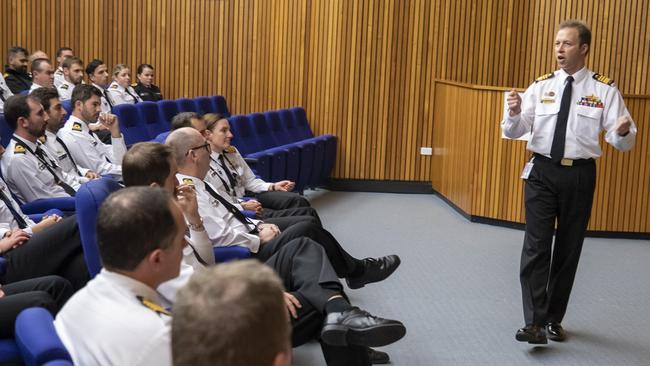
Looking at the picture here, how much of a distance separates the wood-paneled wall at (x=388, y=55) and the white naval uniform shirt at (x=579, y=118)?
16.5 ft

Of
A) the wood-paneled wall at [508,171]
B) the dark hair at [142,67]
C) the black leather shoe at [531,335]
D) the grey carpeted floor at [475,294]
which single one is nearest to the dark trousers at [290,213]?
the grey carpeted floor at [475,294]

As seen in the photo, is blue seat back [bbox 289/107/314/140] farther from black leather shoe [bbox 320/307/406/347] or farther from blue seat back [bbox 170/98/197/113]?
black leather shoe [bbox 320/307/406/347]

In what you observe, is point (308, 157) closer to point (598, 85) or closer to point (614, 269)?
point (614, 269)

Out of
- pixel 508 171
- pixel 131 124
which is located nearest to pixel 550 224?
pixel 508 171

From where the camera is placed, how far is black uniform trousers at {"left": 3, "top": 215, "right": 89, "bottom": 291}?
3.47m

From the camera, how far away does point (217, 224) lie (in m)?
3.97

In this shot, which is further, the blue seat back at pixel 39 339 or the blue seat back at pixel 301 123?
the blue seat back at pixel 301 123

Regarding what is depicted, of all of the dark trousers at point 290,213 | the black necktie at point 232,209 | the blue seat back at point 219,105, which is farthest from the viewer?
the blue seat back at point 219,105

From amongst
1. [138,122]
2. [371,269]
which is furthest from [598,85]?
[138,122]

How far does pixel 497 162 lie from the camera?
7.56m

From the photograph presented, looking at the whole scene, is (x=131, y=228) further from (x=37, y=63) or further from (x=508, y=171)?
(x=37, y=63)

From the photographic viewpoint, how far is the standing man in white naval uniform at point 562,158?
4.35m

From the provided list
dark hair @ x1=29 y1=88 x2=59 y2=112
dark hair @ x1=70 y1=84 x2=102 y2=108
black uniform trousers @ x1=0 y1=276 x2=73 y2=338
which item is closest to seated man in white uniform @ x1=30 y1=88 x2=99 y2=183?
dark hair @ x1=29 y1=88 x2=59 y2=112

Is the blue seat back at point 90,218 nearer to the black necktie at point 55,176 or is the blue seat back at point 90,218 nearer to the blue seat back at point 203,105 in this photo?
the black necktie at point 55,176
